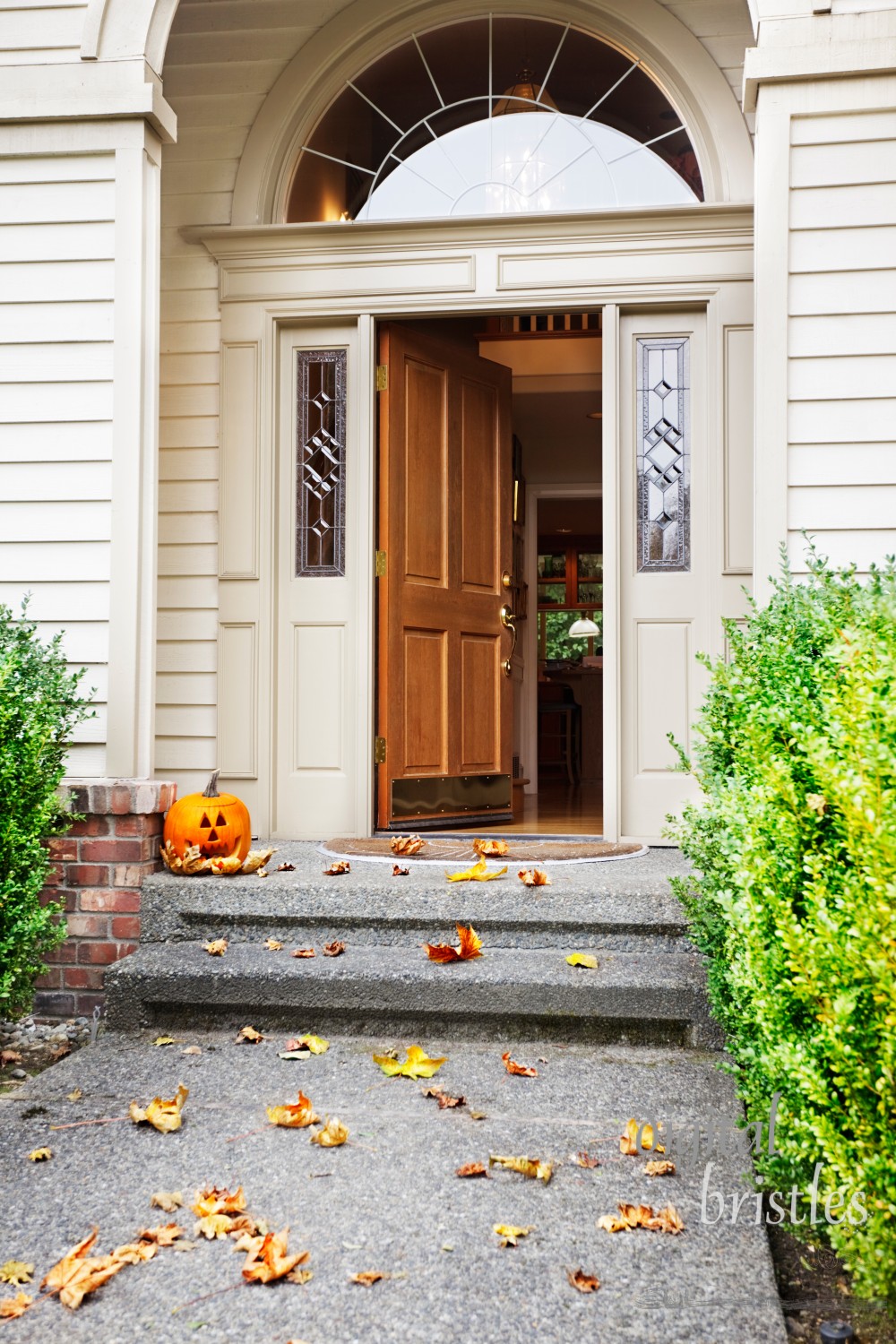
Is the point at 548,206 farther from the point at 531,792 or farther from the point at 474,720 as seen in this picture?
the point at 531,792

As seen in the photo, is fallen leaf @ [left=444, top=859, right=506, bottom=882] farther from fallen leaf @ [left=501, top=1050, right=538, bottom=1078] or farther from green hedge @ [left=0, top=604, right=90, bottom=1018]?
green hedge @ [left=0, top=604, right=90, bottom=1018]

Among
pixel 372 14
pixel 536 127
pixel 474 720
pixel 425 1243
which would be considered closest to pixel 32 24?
pixel 372 14

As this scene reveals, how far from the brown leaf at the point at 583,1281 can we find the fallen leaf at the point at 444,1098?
73 centimetres

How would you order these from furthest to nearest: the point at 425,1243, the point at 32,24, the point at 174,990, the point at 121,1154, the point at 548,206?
the point at 548,206, the point at 32,24, the point at 174,990, the point at 121,1154, the point at 425,1243

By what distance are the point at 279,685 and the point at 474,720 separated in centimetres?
97

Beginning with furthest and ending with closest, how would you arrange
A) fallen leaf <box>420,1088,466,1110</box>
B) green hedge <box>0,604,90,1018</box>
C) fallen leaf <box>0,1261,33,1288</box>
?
green hedge <box>0,604,90,1018</box> → fallen leaf <box>420,1088,466,1110</box> → fallen leaf <box>0,1261,33,1288</box>

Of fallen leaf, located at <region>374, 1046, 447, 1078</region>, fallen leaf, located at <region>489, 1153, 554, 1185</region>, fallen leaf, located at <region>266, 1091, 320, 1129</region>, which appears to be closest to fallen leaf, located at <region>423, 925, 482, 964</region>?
fallen leaf, located at <region>374, 1046, 447, 1078</region>

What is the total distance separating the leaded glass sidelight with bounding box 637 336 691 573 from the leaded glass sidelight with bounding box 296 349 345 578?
127cm

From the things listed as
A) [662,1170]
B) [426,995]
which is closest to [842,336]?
[426,995]

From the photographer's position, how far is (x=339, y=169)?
15.2 ft

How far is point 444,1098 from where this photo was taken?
246 cm

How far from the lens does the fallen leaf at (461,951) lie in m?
3.05

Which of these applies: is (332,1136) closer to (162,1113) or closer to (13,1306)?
(162,1113)

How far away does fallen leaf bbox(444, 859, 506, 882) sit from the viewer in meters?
3.45
